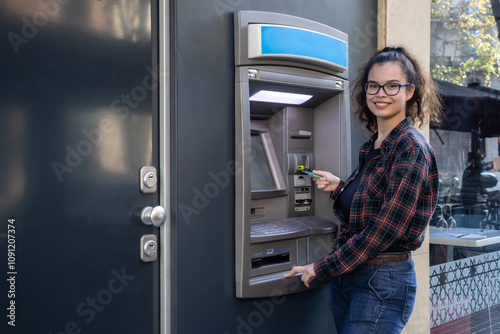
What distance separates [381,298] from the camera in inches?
80.7

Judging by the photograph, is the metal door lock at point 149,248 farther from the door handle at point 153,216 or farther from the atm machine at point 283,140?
the atm machine at point 283,140

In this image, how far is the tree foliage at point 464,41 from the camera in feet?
14.3

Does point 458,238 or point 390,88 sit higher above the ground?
point 390,88

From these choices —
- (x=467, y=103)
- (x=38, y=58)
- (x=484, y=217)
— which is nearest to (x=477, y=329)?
(x=484, y=217)

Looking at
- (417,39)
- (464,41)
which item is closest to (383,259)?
(417,39)

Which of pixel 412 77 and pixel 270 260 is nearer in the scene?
pixel 412 77

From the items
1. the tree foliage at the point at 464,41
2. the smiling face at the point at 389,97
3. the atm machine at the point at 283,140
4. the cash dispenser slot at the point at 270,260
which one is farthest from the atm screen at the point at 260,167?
the tree foliage at the point at 464,41

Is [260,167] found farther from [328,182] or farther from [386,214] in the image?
[386,214]

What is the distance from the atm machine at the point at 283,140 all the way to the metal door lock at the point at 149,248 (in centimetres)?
43

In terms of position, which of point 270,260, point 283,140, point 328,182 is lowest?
point 270,260

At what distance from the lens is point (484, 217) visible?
4.66 meters

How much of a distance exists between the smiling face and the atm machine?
53cm

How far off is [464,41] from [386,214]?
10.6 ft

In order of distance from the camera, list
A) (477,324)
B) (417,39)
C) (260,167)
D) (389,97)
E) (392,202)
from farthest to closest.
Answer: (477,324), (417,39), (260,167), (389,97), (392,202)
